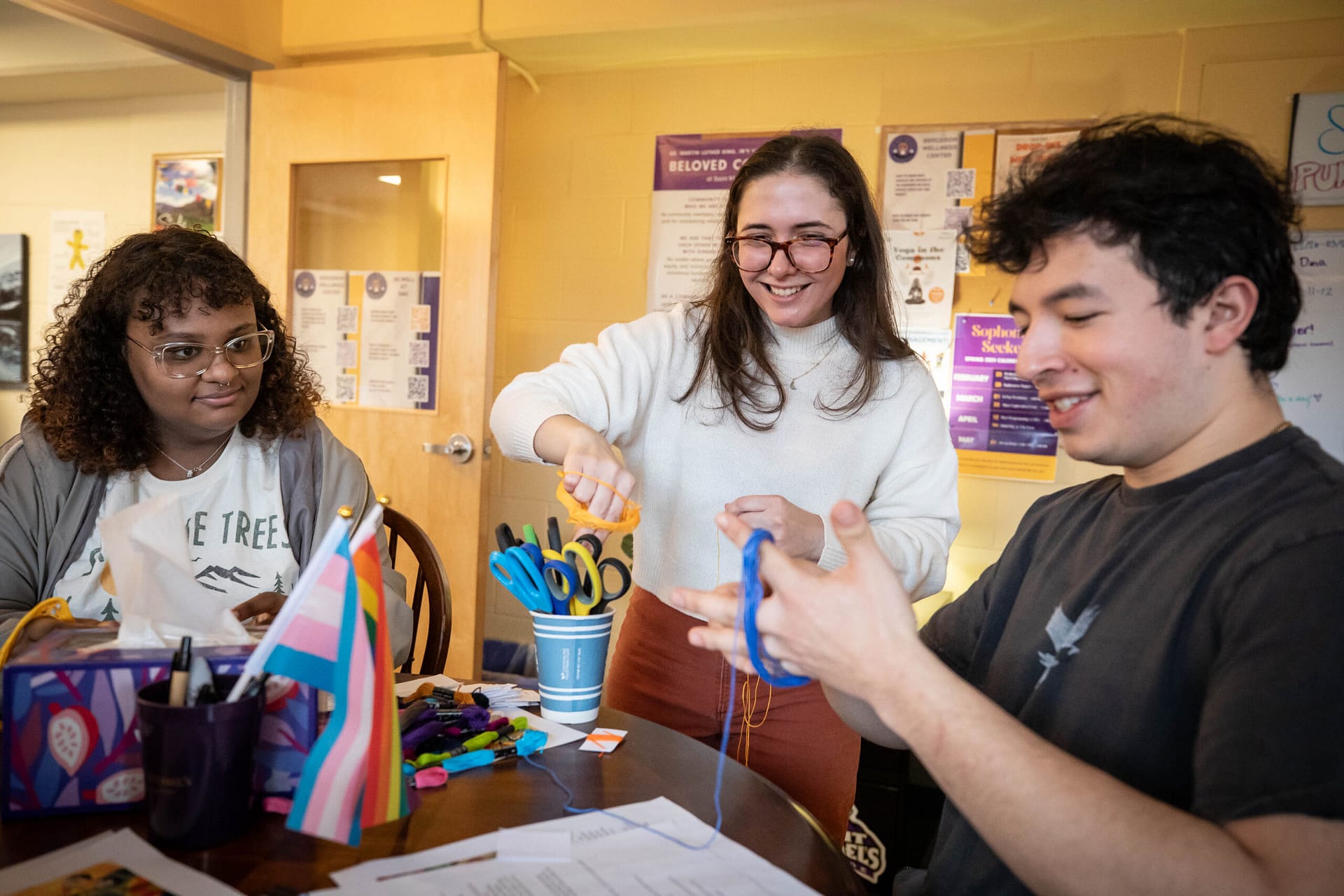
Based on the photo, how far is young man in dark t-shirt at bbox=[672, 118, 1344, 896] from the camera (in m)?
0.69

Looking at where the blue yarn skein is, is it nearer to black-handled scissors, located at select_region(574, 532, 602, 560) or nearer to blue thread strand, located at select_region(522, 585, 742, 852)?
blue thread strand, located at select_region(522, 585, 742, 852)

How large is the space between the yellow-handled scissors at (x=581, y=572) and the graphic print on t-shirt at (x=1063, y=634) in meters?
0.51

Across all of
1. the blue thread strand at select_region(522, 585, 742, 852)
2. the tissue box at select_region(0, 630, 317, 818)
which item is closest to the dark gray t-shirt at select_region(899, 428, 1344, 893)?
the blue thread strand at select_region(522, 585, 742, 852)

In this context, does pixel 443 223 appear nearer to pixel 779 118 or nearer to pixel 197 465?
pixel 779 118

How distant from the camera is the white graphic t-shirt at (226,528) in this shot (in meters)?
1.48

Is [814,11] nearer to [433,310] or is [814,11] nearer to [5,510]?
[433,310]

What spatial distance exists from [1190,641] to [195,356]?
4.80ft

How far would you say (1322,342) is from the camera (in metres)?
2.47

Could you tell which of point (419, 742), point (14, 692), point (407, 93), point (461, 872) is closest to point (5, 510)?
point (14, 692)

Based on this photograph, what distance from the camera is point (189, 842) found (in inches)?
32.9

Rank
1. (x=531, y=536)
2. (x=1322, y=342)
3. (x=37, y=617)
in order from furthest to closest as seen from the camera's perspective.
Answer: (x=1322, y=342)
(x=531, y=536)
(x=37, y=617)

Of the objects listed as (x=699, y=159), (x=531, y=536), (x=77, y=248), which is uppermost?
(x=699, y=159)

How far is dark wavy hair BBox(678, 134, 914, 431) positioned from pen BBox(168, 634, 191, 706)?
923mm

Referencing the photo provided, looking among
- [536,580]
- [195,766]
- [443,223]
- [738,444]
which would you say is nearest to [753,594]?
[536,580]
